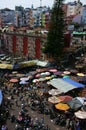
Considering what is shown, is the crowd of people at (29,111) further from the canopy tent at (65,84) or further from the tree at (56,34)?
the tree at (56,34)

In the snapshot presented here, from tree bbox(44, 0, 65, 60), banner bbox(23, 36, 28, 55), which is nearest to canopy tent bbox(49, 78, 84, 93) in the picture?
tree bbox(44, 0, 65, 60)

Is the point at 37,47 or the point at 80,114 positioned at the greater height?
the point at 80,114

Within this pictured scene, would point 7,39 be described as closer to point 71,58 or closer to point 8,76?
point 71,58

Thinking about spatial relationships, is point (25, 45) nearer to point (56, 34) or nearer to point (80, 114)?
point (56, 34)

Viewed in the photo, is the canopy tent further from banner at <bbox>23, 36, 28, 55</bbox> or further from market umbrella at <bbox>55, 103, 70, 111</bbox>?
banner at <bbox>23, 36, 28, 55</bbox>

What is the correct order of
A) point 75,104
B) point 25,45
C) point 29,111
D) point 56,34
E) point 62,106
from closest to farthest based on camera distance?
point 75,104 → point 62,106 → point 29,111 → point 56,34 → point 25,45

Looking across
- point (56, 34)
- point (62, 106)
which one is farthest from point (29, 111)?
point (56, 34)

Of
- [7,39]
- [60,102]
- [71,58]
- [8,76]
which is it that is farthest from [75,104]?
[7,39]
